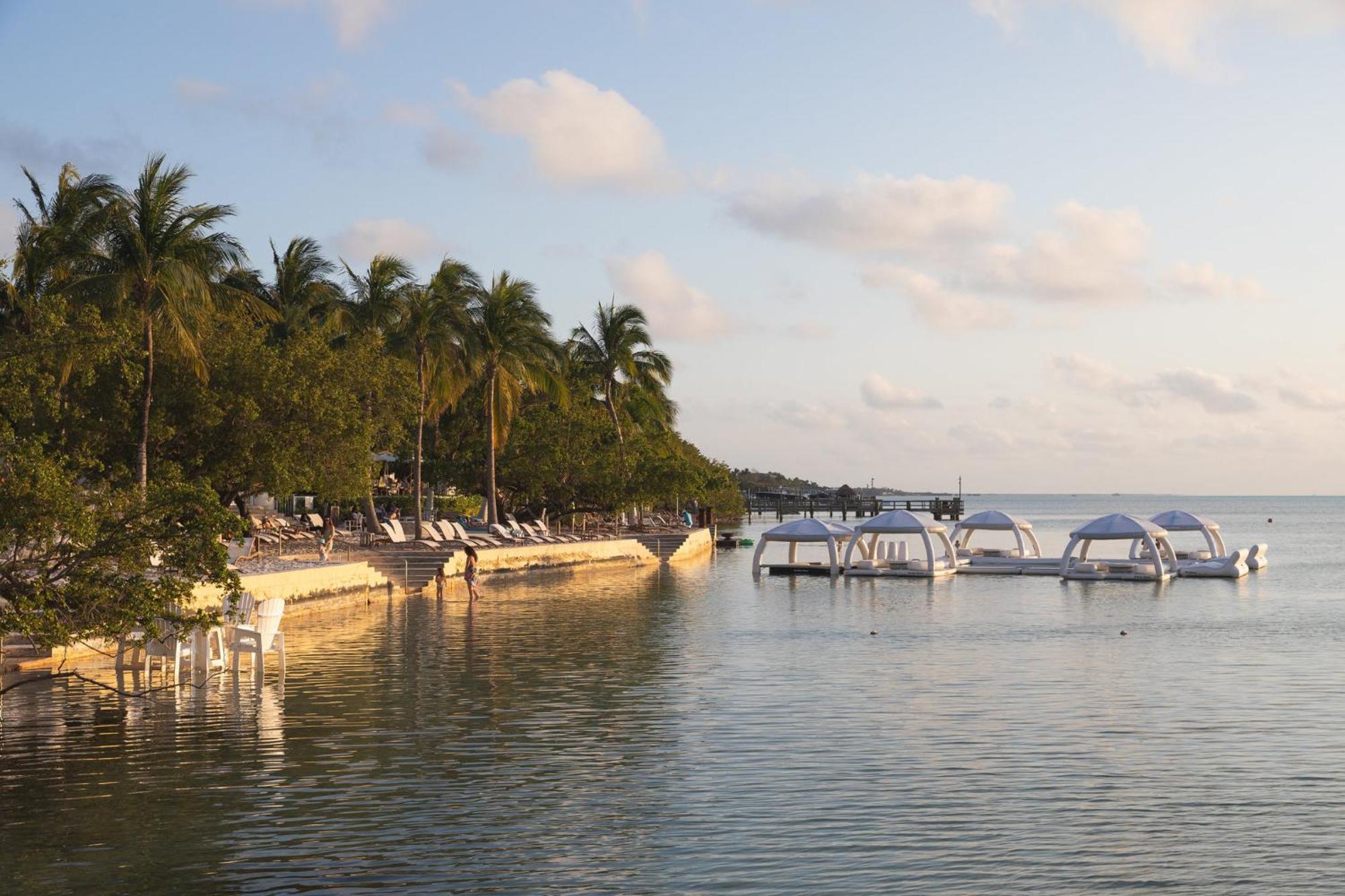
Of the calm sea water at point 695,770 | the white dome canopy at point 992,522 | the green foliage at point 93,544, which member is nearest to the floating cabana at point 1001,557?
the white dome canopy at point 992,522

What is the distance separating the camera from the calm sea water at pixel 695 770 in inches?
401

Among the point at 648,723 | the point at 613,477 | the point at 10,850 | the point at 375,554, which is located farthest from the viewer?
the point at 613,477

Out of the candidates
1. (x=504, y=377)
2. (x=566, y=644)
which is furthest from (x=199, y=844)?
(x=504, y=377)

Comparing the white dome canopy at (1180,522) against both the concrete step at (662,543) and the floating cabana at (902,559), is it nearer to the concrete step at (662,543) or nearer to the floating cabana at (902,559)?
the floating cabana at (902,559)

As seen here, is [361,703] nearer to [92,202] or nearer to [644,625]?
[644,625]

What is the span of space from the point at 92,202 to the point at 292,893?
27.7m

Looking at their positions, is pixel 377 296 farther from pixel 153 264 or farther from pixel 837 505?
pixel 837 505

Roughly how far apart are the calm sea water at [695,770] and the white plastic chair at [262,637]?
0.69 metres

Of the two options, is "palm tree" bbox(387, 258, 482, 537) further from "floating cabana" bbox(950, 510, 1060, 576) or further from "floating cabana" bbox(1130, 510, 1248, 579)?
"floating cabana" bbox(1130, 510, 1248, 579)

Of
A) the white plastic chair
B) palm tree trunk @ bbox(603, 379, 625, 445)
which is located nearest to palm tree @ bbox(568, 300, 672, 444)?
palm tree trunk @ bbox(603, 379, 625, 445)

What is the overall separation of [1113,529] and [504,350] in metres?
23.7

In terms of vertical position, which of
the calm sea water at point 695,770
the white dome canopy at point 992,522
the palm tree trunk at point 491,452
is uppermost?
the palm tree trunk at point 491,452

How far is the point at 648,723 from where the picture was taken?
16719 mm

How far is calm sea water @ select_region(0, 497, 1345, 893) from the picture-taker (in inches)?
401
